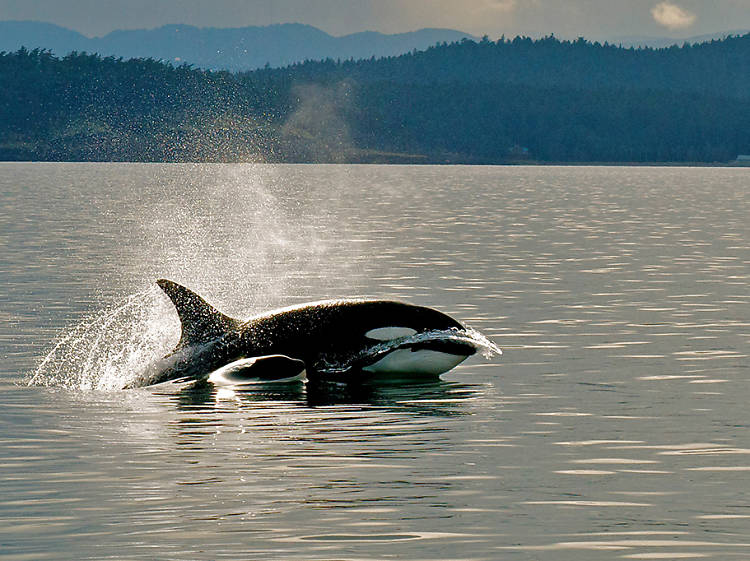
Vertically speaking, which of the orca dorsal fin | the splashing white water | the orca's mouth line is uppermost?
the orca dorsal fin

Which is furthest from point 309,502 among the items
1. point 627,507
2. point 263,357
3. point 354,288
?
point 354,288

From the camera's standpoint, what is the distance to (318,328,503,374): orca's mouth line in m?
26.6

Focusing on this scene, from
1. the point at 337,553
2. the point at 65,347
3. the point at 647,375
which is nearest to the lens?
the point at 337,553

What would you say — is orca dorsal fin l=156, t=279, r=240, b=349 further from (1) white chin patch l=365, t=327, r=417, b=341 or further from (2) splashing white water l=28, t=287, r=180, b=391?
(1) white chin patch l=365, t=327, r=417, b=341

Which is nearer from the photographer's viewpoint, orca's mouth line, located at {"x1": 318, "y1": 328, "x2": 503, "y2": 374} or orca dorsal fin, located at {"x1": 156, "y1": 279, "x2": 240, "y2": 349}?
orca's mouth line, located at {"x1": 318, "y1": 328, "x2": 503, "y2": 374}

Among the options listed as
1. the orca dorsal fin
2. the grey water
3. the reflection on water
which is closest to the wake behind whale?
the orca dorsal fin

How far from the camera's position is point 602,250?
68688mm

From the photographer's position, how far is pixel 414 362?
27141mm

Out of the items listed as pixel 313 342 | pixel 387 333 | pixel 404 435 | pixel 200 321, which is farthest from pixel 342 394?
pixel 404 435

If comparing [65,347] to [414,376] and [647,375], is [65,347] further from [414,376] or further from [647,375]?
[647,375]

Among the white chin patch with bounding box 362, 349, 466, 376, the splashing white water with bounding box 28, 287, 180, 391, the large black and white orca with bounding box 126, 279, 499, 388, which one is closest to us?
the large black and white orca with bounding box 126, 279, 499, 388

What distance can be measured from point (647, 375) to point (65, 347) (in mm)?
12686

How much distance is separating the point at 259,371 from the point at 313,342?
117cm

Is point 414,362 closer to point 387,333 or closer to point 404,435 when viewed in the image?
point 387,333
